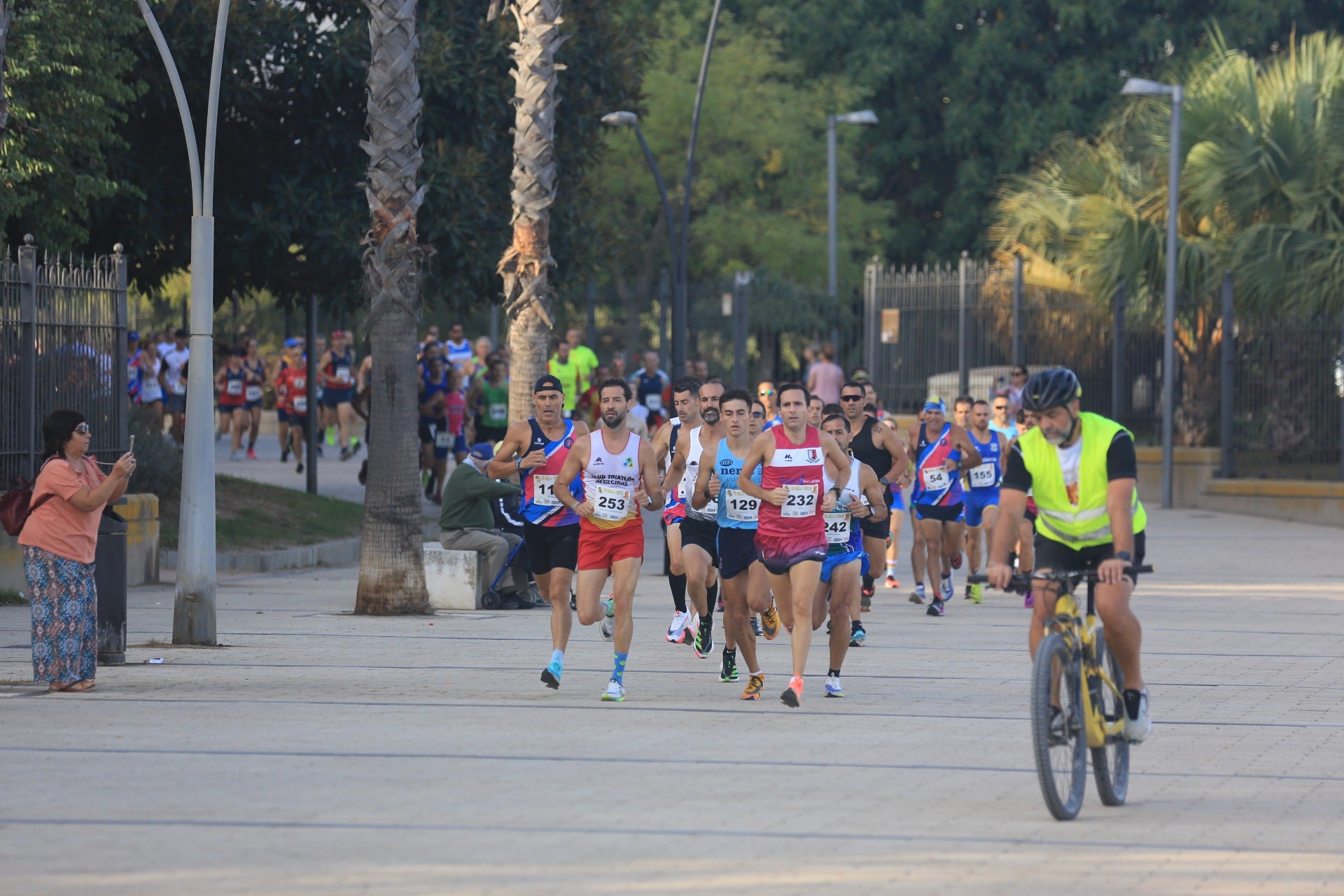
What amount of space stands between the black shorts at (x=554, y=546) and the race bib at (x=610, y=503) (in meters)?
0.48

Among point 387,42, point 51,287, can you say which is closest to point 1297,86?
point 387,42

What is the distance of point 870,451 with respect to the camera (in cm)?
1546

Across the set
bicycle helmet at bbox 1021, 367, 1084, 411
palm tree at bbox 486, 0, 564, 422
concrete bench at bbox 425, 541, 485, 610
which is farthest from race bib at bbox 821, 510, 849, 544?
palm tree at bbox 486, 0, 564, 422

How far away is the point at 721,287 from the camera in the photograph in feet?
108

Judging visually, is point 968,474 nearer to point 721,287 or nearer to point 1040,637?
point 1040,637

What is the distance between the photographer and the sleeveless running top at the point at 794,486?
34.7 ft

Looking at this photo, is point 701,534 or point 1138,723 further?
point 701,534

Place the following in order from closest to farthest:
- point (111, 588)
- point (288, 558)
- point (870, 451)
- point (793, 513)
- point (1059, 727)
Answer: point (1059, 727) → point (793, 513) → point (111, 588) → point (870, 451) → point (288, 558)

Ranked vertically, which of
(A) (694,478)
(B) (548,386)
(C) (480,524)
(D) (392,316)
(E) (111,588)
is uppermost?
(D) (392,316)

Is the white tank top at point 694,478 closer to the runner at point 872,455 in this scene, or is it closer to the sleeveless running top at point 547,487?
the sleeveless running top at point 547,487

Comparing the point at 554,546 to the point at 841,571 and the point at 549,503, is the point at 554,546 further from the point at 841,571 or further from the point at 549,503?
the point at 841,571

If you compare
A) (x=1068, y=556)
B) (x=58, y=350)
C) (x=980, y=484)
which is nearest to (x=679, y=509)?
(x=980, y=484)

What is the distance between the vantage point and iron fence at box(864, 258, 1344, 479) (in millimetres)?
25703

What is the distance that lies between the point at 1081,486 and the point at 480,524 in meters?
9.14
